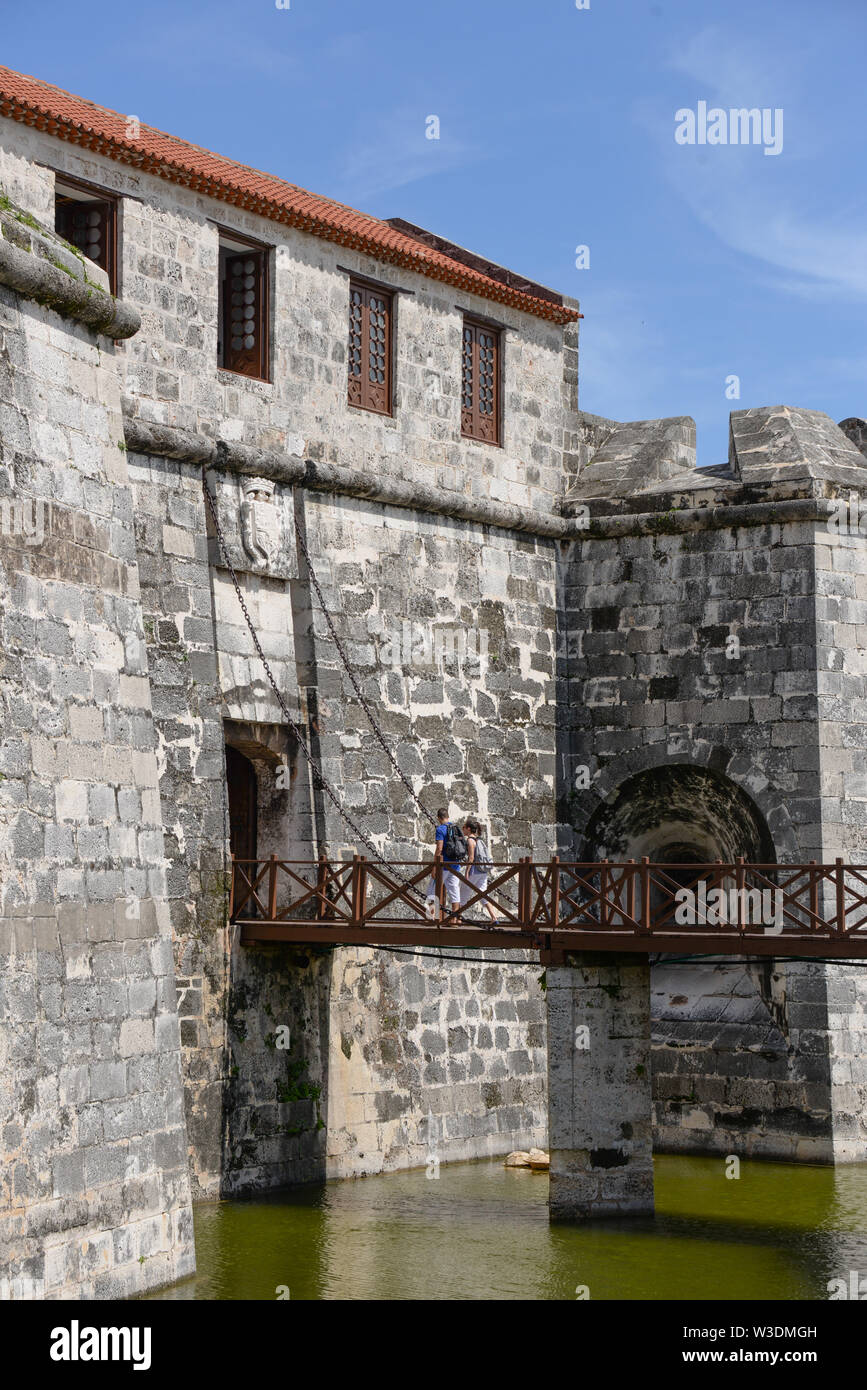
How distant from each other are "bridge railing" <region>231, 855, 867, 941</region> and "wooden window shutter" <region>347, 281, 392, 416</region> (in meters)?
4.64

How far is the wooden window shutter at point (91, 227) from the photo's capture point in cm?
1742

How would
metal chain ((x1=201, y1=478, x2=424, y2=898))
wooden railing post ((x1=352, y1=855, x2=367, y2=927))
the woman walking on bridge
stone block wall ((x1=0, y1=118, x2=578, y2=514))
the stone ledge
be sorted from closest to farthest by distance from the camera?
the stone ledge < wooden railing post ((x1=352, y1=855, x2=367, y2=927)) < stone block wall ((x1=0, y1=118, x2=578, y2=514)) < metal chain ((x1=201, y1=478, x2=424, y2=898)) < the woman walking on bridge

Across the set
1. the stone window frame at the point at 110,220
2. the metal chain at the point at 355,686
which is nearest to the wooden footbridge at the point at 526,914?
the metal chain at the point at 355,686

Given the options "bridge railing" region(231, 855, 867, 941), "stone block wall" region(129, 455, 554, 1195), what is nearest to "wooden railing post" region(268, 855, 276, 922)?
"bridge railing" region(231, 855, 867, 941)

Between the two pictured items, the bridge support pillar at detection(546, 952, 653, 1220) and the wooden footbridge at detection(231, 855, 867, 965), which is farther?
the bridge support pillar at detection(546, 952, 653, 1220)

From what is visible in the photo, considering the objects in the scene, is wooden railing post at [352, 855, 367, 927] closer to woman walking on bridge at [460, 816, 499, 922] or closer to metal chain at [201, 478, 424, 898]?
metal chain at [201, 478, 424, 898]

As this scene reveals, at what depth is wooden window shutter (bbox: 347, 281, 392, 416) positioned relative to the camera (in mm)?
20000

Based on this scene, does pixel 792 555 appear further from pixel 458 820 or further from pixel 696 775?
pixel 458 820

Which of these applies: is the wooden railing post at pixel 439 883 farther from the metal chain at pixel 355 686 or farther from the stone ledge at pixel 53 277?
the stone ledge at pixel 53 277

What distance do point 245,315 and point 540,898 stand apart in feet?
20.6

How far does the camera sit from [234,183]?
60.1ft

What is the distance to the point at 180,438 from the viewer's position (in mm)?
17672

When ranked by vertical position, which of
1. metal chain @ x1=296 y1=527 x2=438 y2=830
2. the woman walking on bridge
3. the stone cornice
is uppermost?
the stone cornice
